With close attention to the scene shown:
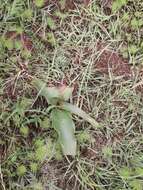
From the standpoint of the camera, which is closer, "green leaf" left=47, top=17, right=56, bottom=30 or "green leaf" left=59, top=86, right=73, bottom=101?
"green leaf" left=59, top=86, right=73, bottom=101

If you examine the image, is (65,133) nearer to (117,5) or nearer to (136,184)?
(136,184)

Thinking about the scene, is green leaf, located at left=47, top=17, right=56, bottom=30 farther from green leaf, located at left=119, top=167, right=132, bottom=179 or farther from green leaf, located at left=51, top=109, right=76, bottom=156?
green leaf, located at left=119, top=167, right=132, bottom=179

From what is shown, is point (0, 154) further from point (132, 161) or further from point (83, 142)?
point (132, 161)

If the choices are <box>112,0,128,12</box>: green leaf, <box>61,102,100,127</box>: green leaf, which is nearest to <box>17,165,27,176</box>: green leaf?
<box>61,102,100,127</box>: green leaf

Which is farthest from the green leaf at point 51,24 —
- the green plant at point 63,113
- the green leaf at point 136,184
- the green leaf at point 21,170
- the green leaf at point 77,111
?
the green leaf at point 136,184

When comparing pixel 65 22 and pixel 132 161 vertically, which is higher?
pixel 65 22

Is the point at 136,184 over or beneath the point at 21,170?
beneath

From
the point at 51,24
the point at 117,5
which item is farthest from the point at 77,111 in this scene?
the point at 117,5

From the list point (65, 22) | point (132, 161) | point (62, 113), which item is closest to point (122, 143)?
point (132, 161)

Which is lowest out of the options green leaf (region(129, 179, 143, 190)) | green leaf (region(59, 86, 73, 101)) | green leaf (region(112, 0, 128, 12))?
green leaf (region(129, 179, 143, 190))
